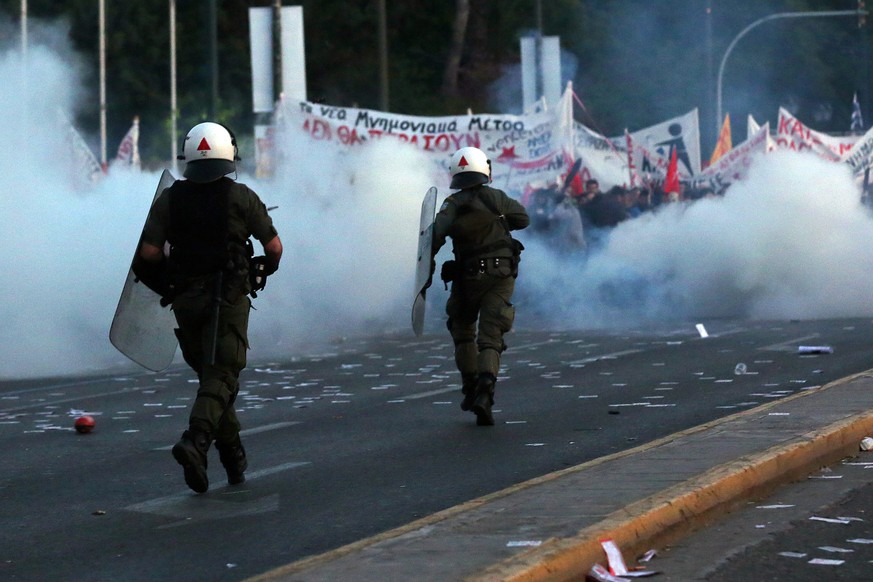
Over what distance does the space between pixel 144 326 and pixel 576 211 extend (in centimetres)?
1554

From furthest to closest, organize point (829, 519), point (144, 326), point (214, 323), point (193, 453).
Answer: point (144, 326)
point (214, 323)
point (193, 453)
point (829, 519)

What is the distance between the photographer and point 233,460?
8.21 m

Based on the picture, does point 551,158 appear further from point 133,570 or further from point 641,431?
point 133,570

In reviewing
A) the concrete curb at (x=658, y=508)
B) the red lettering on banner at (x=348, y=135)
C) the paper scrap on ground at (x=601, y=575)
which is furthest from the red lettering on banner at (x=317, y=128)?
the paper scrap on ground at (x=601, y=575)

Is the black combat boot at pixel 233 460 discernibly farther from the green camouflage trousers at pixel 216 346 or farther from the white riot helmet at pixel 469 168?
the white riot helmet at pixel 469 168

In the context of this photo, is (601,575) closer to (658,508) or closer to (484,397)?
(658,508)

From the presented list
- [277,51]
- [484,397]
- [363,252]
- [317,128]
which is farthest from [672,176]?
[484,397]

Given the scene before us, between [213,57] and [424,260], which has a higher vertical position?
[213,57]

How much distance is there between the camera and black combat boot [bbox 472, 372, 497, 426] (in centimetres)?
1029

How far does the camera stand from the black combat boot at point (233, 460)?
815 cm

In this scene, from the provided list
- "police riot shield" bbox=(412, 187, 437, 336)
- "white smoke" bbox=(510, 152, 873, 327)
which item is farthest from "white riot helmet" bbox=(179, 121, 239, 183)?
"white smoke" bbox=(510, 152, 873, 327)

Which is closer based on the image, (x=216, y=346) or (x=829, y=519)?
(x=829, y=519)

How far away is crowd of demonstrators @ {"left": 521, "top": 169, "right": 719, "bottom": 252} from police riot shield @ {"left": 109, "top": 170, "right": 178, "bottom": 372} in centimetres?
1516

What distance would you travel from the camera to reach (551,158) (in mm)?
23719
